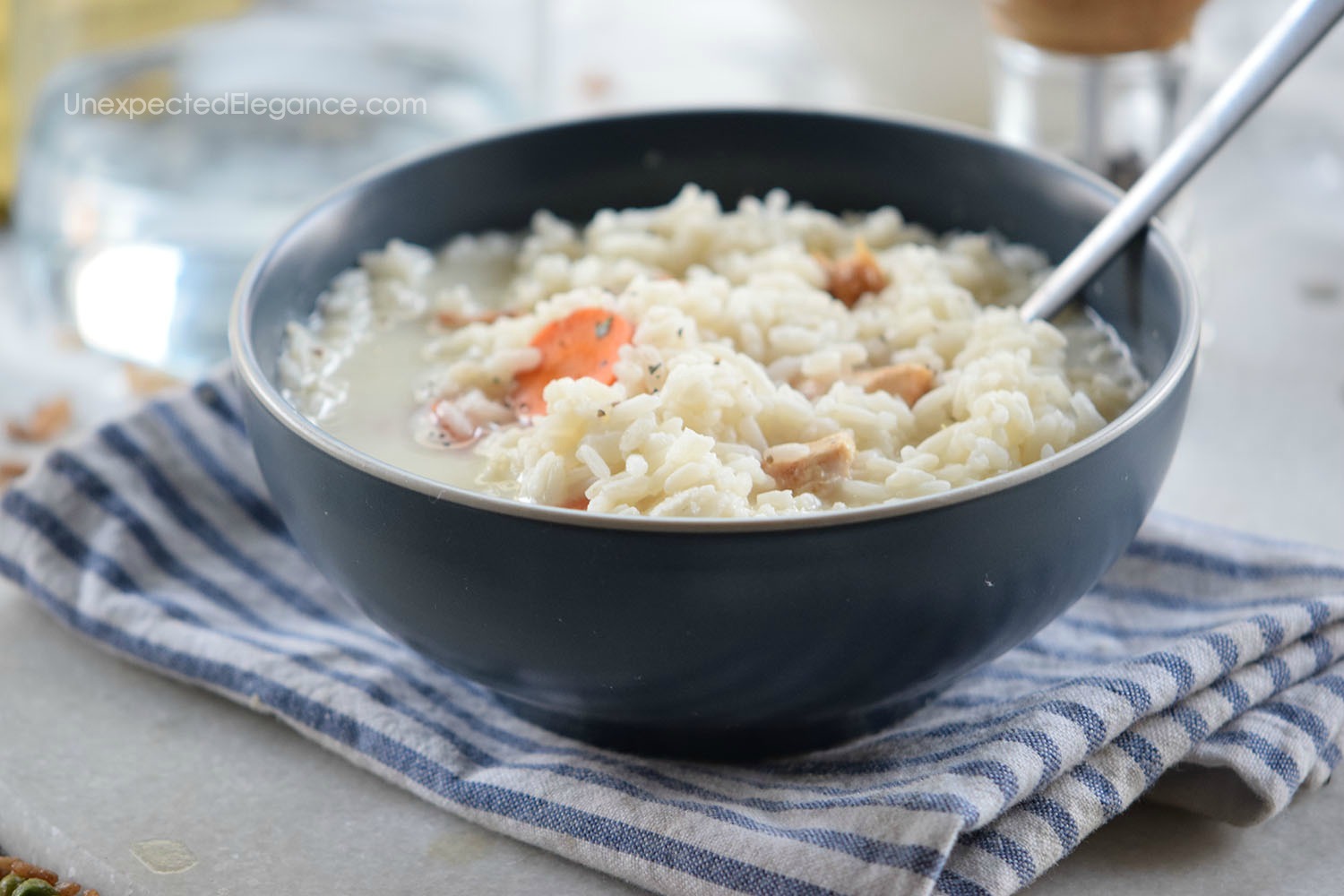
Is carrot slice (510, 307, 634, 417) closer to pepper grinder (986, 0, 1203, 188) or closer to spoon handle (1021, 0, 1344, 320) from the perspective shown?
spoon handle (1021, 0, 1344, 320)

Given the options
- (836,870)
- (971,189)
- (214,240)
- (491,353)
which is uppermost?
(971,189)

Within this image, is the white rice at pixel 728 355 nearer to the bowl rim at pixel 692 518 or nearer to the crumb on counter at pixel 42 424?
the bowl rim at pixel 692 518

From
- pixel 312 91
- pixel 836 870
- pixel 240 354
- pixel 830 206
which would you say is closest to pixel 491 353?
pixel 240 354

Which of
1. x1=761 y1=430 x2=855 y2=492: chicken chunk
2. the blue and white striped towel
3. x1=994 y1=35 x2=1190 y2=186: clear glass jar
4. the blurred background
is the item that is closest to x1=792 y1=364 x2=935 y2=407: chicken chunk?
x1=761 y1=430 x2=855 y2=492: chicken chunk

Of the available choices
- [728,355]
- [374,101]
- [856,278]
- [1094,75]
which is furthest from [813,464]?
[374,101]

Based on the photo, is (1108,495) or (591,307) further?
(591,307)

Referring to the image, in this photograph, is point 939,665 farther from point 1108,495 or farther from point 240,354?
point 240,354
